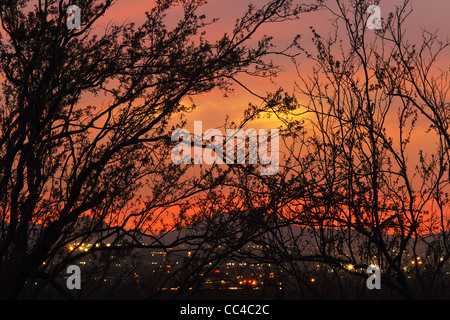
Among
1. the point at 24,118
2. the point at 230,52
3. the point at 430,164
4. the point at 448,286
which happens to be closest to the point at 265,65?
the point at 230,52

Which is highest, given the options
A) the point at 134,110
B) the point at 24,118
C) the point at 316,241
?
the point at 134,110

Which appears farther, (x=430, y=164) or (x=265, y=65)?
(x=430, y=164)

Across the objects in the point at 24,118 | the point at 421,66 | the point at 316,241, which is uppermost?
the point at 421,66

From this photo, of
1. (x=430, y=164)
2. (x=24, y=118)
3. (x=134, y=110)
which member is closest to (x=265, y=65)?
(x=134, y=110)

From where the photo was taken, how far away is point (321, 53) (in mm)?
12398

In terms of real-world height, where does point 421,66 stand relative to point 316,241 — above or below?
above

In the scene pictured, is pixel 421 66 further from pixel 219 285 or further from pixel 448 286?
pixel 219 285

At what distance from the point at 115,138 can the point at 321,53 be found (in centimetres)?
514
